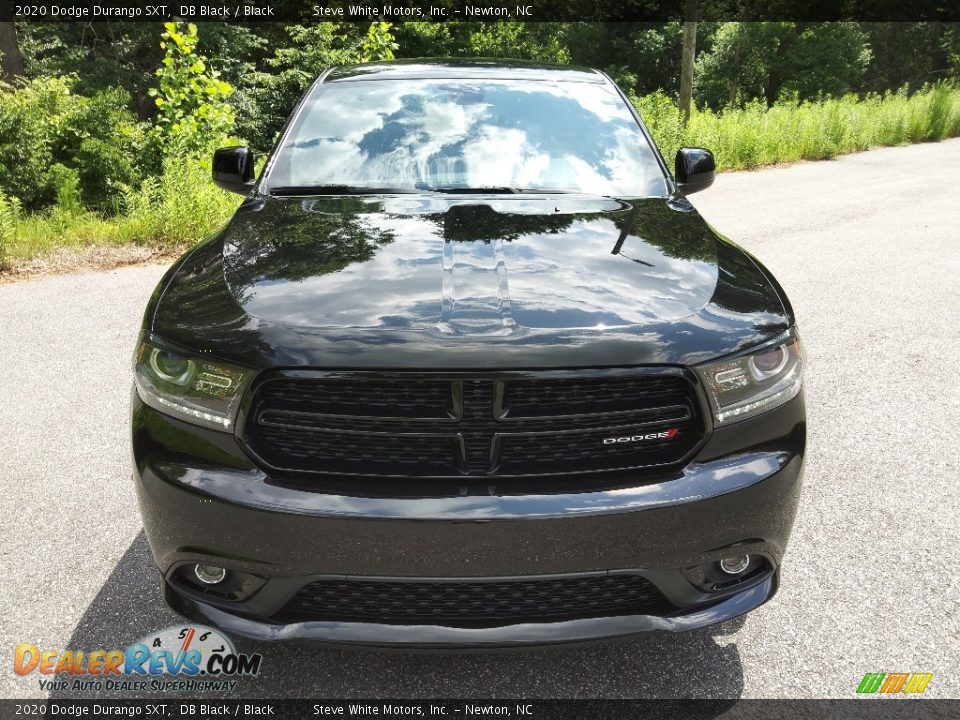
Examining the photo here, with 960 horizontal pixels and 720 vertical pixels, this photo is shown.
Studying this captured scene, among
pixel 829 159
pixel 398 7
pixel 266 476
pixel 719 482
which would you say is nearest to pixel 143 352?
pixel 266 476

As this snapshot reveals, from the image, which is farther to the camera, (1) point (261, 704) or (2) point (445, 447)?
(1) point (261, 704)

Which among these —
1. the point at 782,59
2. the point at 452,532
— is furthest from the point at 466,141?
the point at 782,59

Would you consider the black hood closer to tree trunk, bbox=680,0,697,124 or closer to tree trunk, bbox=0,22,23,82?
tree trunk, bbox=680,0,697,124

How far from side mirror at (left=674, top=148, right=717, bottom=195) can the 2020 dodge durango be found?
1.51 meters

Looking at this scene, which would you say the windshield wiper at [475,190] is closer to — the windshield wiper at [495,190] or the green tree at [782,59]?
the windshield wiper at [495,190]

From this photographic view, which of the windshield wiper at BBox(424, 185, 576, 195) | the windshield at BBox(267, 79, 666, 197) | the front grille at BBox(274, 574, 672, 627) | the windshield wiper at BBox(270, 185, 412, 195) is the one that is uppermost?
the windshield at BBox(267, 79, 666, 197)

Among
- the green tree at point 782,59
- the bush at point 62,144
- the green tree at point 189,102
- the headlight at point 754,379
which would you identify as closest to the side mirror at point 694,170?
the headlight at point 754,379

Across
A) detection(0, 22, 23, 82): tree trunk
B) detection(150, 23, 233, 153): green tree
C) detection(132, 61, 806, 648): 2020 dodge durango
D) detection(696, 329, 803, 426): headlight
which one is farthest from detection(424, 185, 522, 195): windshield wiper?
detection(0, 22, 23, 82): tree trunk

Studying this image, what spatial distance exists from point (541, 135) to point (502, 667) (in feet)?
6.96

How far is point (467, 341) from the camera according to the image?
195cm

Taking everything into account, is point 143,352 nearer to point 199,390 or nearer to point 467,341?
point 199,390

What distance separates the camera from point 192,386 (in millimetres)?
2027

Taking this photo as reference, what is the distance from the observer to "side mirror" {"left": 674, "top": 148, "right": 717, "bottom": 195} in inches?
144

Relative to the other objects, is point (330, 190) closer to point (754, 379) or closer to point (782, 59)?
point (754, 379)
